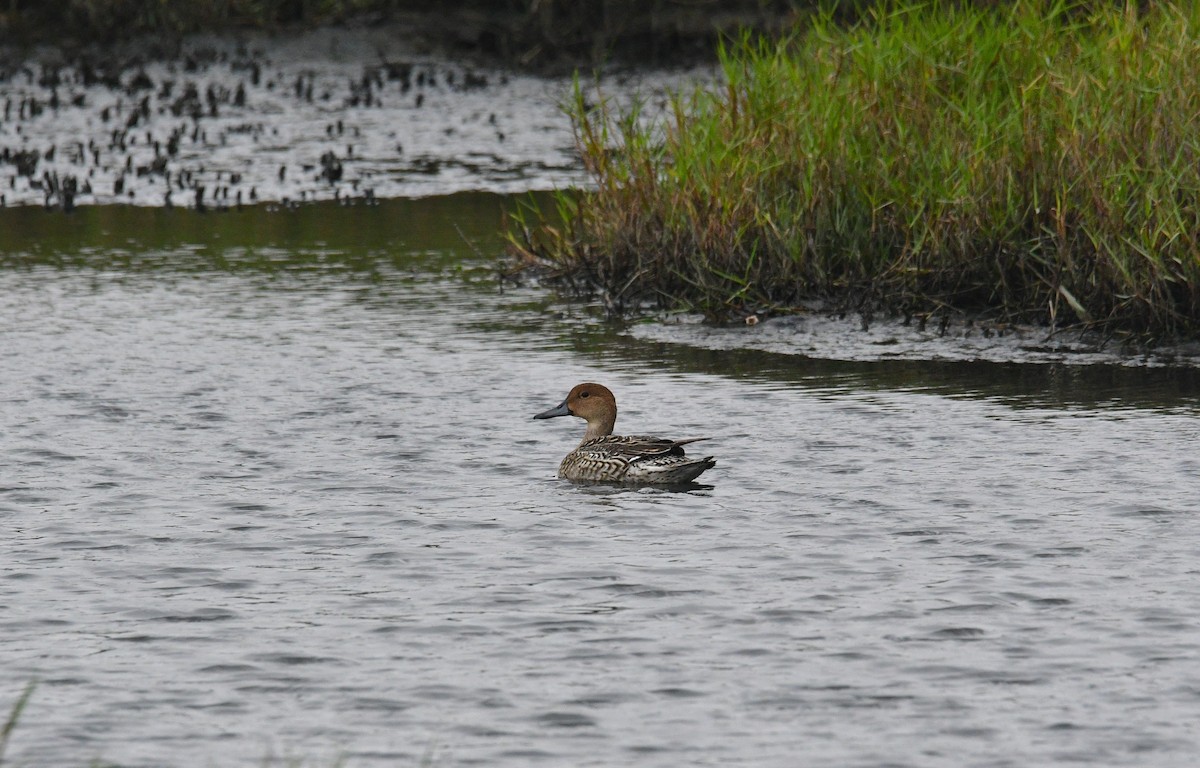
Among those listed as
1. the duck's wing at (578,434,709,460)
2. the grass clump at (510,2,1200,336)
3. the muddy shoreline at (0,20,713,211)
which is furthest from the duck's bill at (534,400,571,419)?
the muddy shoreline at (0,20,713,211)

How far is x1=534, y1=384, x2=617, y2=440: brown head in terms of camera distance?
9.97 metres

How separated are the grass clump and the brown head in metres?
2.89

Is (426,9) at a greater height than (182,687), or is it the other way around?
(426,9)

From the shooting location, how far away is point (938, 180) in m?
12.2

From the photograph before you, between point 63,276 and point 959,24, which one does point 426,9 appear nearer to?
point 63,276

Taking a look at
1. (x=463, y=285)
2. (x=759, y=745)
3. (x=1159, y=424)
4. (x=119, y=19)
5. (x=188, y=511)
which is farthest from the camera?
(x=119, y=19)

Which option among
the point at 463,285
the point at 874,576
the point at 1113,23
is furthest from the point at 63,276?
the point at 874,576

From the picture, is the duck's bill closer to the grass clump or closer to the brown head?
the brown head

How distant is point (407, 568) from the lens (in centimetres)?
761

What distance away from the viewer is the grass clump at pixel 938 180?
11.5m

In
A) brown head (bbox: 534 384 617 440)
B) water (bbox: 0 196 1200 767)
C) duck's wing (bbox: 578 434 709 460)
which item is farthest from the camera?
brown head (bbox: 534 384 617 440)

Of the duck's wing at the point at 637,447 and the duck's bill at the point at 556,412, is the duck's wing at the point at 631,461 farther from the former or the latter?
the duck's bill at the point at 556,412

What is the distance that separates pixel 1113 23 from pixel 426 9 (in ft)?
58.1

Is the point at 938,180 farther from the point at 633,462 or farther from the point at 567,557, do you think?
the point at 567,557
